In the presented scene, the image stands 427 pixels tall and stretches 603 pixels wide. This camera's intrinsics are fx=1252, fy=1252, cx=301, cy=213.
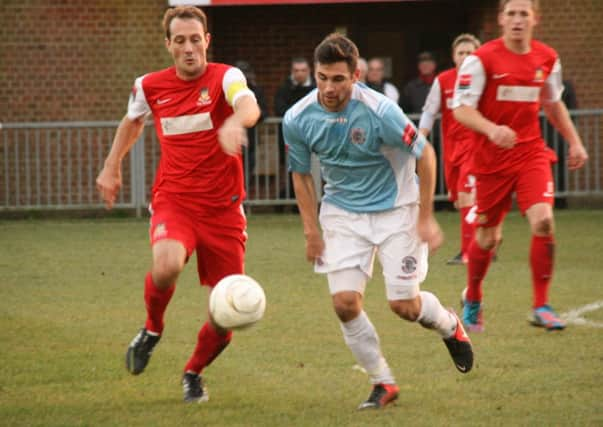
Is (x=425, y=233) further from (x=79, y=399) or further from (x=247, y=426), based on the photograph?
(x=79, y=399)

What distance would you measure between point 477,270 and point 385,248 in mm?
2322

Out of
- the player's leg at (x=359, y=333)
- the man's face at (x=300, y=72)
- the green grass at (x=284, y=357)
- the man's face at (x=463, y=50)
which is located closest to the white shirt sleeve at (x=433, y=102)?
the man's face at (x=463, y=50)

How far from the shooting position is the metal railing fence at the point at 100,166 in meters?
17.3

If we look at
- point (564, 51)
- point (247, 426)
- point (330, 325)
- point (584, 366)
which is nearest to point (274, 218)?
point (564, 51)

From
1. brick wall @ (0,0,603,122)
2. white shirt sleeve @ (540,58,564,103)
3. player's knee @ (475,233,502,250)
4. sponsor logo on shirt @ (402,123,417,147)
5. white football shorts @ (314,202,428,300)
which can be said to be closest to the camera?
sponsor logo on shirt @ (402,123,417,147)

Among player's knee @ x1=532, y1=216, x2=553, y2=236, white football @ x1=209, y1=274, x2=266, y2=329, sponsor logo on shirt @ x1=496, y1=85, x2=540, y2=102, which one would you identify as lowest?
white football @ x1=209, y1=274, x2=266, y2=329

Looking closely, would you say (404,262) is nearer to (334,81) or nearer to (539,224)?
(334,81)

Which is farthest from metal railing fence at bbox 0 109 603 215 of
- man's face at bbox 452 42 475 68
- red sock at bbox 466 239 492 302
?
red sock at bbox 466 239 492 302

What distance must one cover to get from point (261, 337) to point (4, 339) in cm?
178

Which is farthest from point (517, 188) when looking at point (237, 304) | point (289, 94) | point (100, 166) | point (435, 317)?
point (100, 166)

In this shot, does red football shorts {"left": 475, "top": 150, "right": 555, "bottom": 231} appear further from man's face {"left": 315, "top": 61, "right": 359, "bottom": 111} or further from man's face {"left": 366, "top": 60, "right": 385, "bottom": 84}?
man's face {"left": 366, "top": 60, "right": 385, "bottom": 84}

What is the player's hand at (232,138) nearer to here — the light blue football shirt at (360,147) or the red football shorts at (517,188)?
the light blue football shirt at (360,147)

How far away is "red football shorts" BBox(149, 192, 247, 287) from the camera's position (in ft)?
22.3

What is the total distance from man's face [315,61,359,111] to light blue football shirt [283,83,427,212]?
11cm
